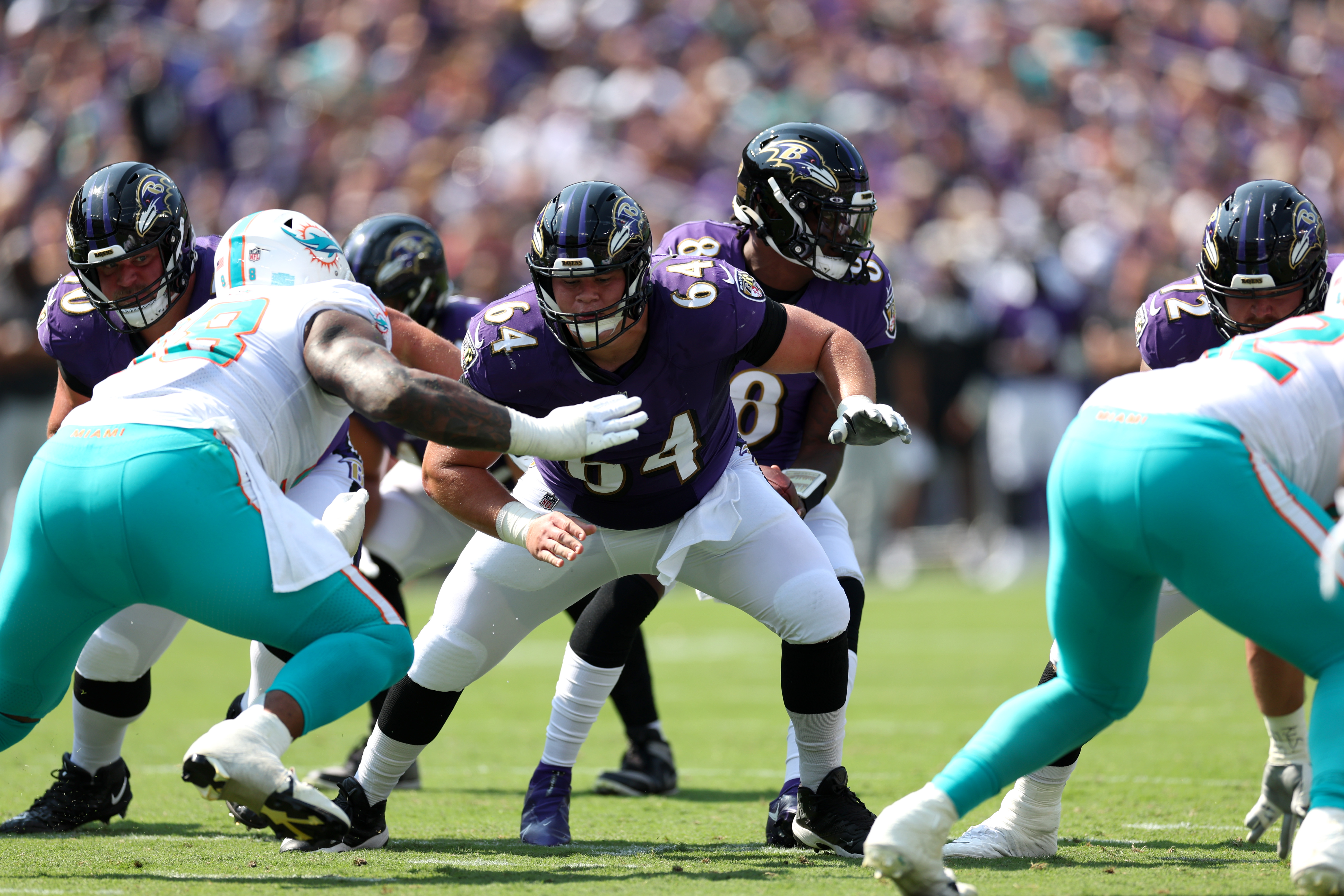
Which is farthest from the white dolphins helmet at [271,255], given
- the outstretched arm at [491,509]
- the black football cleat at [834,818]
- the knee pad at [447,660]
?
the black football cleat at [834,818]

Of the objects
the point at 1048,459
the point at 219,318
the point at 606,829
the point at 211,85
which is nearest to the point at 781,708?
the point at 606,829

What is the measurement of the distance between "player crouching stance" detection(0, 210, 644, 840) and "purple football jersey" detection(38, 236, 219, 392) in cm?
83

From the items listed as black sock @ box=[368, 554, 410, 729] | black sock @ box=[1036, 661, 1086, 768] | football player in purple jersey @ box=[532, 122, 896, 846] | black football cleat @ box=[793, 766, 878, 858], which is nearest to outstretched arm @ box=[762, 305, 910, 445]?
football player in purple jersey @ box=[532, 122, 896, 846]

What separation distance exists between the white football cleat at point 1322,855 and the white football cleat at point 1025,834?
1106 millimetres

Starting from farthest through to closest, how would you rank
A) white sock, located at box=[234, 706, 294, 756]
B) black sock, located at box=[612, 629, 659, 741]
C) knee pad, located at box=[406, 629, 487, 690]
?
1. black sock, located at box=[612, 629, 659, 741]
2. knee pad, located at box=[406, 629, 487, 690]
3. white sock, located at box=[234, 706, 294, 756]

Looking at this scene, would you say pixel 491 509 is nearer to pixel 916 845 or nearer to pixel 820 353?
pixel 820 353

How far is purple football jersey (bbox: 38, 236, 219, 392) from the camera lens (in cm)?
473

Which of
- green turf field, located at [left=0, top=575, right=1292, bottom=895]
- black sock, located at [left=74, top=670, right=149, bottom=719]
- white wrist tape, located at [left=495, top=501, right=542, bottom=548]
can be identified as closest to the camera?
green turf field, located at [left=0, top=575, right=1292, bottom=895]

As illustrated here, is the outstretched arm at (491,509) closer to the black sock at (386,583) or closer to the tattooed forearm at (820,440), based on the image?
the tattooed forearm at (820,440)

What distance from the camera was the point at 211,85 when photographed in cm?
1380

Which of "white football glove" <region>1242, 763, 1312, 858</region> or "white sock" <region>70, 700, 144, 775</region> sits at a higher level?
"white football glove" <region>1242, 763, 1312, 858</region>

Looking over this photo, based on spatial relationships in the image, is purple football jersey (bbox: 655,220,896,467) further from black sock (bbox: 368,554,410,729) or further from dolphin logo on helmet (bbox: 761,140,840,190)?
black sock (bbox: 368,554,410,729)

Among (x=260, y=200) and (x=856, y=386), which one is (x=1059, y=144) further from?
(x=856, y=386)

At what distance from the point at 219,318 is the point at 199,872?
4.65 feet
